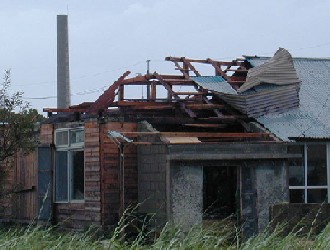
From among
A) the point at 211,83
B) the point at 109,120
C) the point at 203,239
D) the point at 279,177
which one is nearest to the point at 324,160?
the point at 279,177

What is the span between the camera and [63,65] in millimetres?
32812

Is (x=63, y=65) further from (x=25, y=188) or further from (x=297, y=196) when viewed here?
(x=297, y=196)

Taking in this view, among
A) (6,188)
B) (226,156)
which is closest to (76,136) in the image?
(6,188)

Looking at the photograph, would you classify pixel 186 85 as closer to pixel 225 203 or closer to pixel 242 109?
pixel 242 109

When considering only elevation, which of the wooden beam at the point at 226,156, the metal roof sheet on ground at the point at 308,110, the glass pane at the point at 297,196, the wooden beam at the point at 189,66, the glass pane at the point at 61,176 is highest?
the wooden beam at the point at 189,66

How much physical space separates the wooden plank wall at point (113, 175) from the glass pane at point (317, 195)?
4.20 meters

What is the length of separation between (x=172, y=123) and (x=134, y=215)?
2777 millimetres

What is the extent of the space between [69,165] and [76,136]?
783mm

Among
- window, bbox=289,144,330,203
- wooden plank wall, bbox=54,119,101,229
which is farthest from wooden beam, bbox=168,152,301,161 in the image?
wooden plank wall, bbox=54,119,101,229

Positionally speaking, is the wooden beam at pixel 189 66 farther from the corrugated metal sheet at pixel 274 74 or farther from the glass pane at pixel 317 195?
the glass pane at pixel 317 195

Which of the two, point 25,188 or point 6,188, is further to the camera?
point 25,188

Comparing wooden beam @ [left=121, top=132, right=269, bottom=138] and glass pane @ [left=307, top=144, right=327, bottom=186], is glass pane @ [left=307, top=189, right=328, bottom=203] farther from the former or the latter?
wooden beam @ [left=121, top=132, right=269, bottom=138]

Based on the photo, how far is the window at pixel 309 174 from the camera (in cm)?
2136

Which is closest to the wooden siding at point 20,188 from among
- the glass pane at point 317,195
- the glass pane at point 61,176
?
the glass pane at point 61,176
